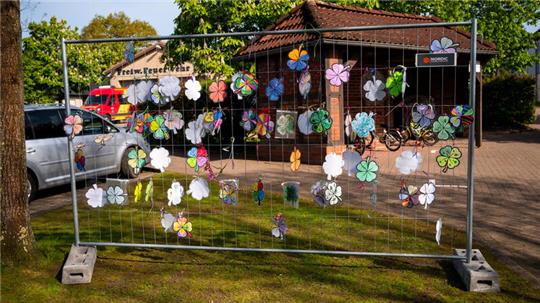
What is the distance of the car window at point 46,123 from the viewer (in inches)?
323

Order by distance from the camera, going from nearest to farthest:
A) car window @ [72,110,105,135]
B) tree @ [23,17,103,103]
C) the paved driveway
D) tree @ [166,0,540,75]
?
the paved driveway < car window @ [72,110,105,135] < tree @ [166,0,540,75] < tree @ [23,17,103,103]

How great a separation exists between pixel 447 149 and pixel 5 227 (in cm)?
426

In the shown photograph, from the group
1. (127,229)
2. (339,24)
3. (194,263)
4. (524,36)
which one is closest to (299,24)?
(339,24)

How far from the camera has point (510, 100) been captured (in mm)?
20609

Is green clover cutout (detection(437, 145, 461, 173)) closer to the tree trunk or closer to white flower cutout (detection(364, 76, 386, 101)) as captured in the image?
white flower cutout (detection(364, 76, 386, 101))

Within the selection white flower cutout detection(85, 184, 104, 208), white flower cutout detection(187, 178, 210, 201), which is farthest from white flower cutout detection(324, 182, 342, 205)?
white flower cutout detection(85, 184, 104, 208)


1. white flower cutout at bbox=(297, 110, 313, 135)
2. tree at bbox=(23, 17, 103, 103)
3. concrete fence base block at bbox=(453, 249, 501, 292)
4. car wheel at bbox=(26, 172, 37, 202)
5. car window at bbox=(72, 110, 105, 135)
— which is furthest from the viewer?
tree at bbox=(23, 17, 103, 103)

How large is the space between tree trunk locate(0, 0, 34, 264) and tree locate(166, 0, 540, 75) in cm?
424

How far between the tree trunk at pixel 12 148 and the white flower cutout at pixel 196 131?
1.66 meters

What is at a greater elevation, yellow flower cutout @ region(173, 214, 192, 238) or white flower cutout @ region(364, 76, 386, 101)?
white flower cutout @ region(364, 76, 386, 101)

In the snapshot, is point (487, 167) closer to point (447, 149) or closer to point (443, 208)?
point (443, 208)

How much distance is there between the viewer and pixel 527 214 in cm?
669

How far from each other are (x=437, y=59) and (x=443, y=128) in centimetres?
60

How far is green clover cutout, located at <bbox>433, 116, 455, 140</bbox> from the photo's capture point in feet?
13.3
